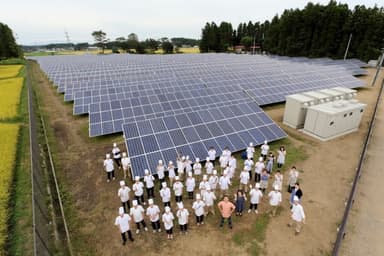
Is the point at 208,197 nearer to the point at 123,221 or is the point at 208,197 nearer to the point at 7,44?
the point at 123,221

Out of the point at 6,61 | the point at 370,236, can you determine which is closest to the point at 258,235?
the point at 370,236

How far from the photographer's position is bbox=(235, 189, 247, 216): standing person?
7.82m

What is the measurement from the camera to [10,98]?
24.3m

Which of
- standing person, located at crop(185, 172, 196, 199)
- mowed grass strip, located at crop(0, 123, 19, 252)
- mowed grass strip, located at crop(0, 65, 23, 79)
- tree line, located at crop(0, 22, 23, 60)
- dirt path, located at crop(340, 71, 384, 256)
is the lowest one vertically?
dirt path, located at crop(340, 71, 384, 256)

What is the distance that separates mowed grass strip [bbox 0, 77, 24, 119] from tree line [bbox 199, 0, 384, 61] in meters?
58.6

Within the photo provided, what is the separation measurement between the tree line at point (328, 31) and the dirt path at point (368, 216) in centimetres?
4316

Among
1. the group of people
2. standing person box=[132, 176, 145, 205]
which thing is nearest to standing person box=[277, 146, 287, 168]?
the group of people

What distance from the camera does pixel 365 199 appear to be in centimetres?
908

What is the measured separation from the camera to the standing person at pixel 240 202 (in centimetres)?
782

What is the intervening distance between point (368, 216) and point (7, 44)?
284 ft

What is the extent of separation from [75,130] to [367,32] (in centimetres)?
5535

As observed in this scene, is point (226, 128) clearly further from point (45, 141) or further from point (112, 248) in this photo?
point (45, 141)

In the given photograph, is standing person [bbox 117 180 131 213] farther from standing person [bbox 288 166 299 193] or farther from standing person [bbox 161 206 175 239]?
standing person [bbox 288 166 299 193]

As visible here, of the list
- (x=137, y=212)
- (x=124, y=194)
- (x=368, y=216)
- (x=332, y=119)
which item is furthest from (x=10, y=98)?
(x=368, y=216)
